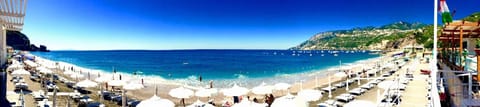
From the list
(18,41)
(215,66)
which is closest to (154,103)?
(215,66)

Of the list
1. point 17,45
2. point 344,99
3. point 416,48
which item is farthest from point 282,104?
point 17,45

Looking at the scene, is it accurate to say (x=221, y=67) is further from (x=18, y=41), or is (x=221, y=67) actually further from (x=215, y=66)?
(x=18, y=41)

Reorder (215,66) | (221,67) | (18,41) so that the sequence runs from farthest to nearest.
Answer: (18,41) → (215,66) → (221,67)

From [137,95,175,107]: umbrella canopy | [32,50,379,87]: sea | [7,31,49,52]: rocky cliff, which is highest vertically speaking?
[7,31,49,52]: rocky cliff

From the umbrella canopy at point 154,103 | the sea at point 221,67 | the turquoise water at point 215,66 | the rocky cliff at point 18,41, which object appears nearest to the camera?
the umbrella canopy at point 154,103

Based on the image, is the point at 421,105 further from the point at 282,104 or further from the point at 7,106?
the point at 7,106

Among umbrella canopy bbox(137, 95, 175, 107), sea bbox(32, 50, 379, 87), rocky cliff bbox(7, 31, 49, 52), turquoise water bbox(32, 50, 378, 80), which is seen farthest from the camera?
rocky cliff bbox(7, 31, 49, 52)

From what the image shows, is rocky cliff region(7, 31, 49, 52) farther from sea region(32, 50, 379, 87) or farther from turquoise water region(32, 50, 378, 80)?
sea region(32, 50, 379, 87)

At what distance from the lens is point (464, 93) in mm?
10766

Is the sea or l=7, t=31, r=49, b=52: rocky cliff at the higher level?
l=7, t=31, r=49, b=52: rocky cliff

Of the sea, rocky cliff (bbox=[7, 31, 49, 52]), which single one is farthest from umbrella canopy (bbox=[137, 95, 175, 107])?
rocky cliff (bbox=[7, 31, 49, 52])

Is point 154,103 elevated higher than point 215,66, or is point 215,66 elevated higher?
point 154,103

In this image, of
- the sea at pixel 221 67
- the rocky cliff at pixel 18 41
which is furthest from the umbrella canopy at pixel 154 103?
the rocky cliff at pixel 18 41

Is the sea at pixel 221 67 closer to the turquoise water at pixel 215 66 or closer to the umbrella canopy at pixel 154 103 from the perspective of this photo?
the turquoise water at pixel 215 66
